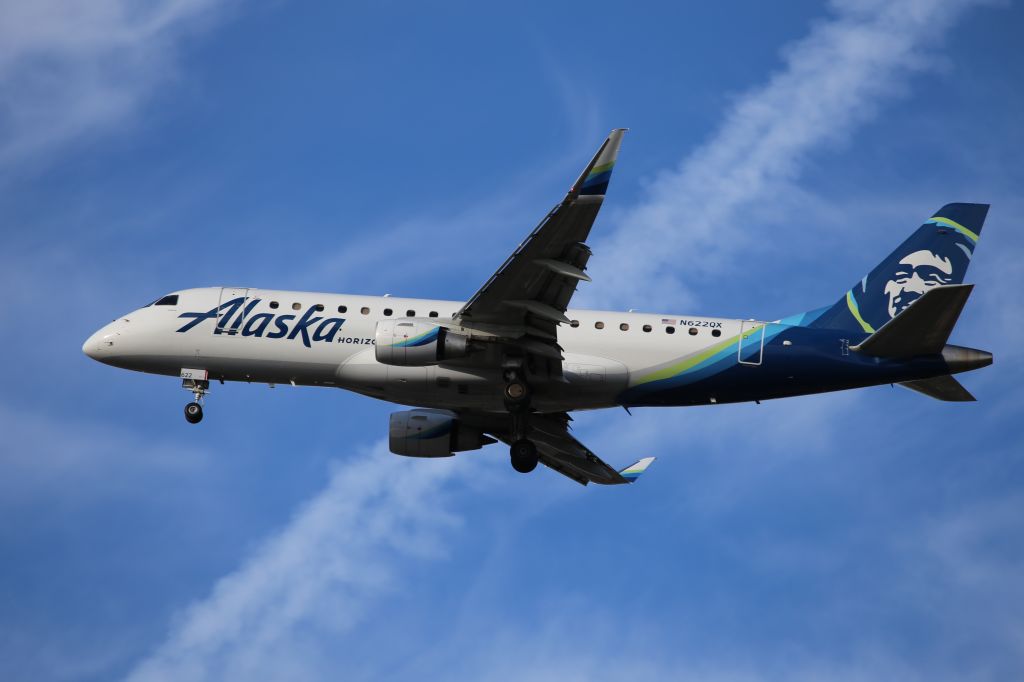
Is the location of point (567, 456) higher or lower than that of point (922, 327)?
lower

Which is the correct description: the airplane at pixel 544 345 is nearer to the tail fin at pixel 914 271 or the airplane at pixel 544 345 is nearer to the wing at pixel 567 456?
the tail fin at pixel 914 271

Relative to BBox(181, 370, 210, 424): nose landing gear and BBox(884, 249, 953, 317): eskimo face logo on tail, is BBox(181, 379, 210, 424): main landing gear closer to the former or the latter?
BBox(181, 370, 210, 424): nose landing gear

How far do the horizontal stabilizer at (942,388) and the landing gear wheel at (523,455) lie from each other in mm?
12428

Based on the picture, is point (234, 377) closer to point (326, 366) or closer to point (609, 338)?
point (326, 366)

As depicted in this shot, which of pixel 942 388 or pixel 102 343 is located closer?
pixel 942 388

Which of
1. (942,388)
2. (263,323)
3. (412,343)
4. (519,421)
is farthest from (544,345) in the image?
(942,388)

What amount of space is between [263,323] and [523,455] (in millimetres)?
9935

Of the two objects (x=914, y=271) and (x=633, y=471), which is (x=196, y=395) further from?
(x=914, y=271)

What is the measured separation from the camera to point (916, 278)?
45.5 m

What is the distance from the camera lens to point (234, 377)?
46000 mm

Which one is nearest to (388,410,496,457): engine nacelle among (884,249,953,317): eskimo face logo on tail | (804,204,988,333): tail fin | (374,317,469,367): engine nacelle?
(374,317,469,367): engine nacelle

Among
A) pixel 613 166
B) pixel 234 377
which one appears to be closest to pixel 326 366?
pixel 234 377

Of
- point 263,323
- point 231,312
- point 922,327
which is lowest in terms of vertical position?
point 922,327

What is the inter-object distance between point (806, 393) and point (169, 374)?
21855mm
